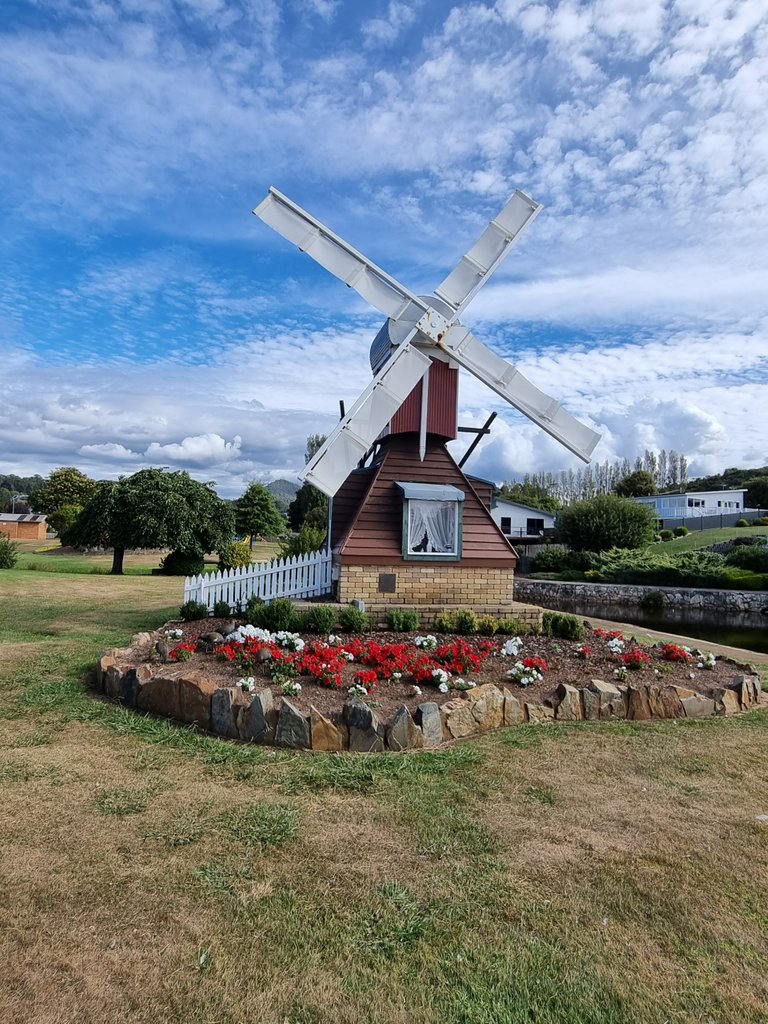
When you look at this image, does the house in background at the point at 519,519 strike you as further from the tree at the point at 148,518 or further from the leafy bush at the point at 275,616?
the leafy bush at the point at 275,616

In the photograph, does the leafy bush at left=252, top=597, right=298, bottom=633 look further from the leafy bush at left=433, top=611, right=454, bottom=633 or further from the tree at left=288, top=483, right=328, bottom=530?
the tree at left=288, top=483, right=328, bottom=530

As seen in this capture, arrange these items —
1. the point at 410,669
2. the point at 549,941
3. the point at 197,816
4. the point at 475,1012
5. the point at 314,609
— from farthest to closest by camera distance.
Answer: the point at 314,609 < the point at 410,669 < the point at 197,816 < the point at 549,941 < the point at 475,1012

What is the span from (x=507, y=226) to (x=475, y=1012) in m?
11.4

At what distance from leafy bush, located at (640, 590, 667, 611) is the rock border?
1837cm

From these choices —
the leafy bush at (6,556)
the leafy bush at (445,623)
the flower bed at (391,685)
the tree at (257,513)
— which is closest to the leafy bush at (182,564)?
the leafy bush at (6,556)

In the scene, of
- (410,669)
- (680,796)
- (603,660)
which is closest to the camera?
(680,796)

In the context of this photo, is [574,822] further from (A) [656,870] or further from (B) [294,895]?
(B) [294,895]

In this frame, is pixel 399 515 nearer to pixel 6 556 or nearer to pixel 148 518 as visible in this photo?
pixel 148 518

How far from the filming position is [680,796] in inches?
181

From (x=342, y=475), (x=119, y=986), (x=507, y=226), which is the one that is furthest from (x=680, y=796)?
(x=507, y=226)

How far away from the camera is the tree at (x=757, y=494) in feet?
199

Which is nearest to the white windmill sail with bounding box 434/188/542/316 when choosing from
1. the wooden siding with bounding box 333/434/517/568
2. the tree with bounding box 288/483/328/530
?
the wooden siding with bounding box 333/434/517/568

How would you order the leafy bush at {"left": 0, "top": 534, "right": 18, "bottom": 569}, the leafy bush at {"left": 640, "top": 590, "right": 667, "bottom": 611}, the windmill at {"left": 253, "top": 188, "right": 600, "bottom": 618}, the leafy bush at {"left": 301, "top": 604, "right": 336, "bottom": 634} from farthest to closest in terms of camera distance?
the leafy bush at {"left": 640, "top": 590, "right": 667, "bottom": 611} < the leafy bush at {"left": 0, "top": 534, "right": 18, "bottom": 569} < the windmill at {"left": 253, "top": 188, "right": 600, "bottom": 618} < the leafy bush at {"left": 301, "top": 604, "right": 336, "bottom": 634}

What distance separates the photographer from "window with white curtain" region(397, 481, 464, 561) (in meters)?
10.9
